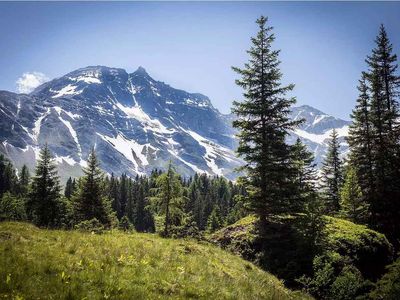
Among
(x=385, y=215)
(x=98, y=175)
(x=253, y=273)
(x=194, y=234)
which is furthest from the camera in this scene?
(x=98, y=175)

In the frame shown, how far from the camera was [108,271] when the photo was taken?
1020cm

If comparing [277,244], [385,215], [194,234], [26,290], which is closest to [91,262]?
[26,290]

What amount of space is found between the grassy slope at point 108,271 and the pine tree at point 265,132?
8993mm

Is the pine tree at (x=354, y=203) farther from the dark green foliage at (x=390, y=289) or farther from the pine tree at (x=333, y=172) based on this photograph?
the dark green foliage at (x=390, y=289)

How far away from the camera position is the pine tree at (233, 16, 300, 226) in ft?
77.6

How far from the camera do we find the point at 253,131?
25.5 m

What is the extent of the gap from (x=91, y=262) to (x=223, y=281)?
4.38 meters

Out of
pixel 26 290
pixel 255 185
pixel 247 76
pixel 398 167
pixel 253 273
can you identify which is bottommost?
pixel 253 273

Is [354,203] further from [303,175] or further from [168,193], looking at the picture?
[168,193]

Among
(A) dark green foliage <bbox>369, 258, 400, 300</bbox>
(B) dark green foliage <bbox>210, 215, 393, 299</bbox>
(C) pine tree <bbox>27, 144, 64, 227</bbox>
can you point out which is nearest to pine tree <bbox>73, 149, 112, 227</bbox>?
(C) pine tree <bbox>27, 144, 64, 227</bbox>

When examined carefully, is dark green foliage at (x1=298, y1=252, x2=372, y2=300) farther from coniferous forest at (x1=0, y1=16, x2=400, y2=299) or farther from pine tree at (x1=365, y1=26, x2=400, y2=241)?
pine tree at (x1=365, y1=26, x2=400, y2=241)

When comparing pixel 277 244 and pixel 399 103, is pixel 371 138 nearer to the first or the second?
pixel 399 103

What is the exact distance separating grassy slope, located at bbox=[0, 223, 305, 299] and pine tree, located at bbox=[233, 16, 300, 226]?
8.99 m

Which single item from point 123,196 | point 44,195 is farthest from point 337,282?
point 123,196
